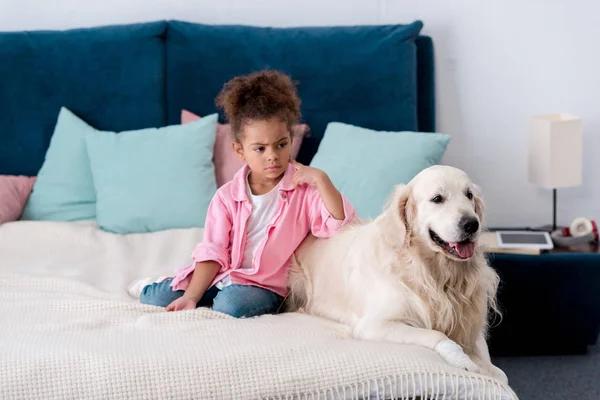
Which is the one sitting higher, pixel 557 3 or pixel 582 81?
pixel 557 3

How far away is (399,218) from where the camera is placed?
2213mm

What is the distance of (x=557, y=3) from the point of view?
375cm

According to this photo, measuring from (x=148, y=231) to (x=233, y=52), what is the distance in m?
0.83

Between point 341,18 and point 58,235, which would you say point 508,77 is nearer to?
point 341,18

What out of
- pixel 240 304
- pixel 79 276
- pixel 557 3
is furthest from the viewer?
pixel 557 3

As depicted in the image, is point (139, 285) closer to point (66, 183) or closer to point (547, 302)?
point (66, 183)

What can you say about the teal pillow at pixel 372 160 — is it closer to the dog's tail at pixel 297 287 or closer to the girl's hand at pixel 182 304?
the dog's tail at pixel 297 287

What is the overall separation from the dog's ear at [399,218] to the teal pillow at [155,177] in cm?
121

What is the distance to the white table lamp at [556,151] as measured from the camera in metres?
3.42

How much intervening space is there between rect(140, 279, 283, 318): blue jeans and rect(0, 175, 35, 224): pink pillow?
1044 millimetres

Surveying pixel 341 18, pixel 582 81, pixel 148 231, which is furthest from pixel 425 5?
pixel 148 231

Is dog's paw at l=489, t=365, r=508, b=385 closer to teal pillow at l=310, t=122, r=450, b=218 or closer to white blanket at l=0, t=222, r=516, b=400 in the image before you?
white blanket at l=0, t=222, r=516, b=400

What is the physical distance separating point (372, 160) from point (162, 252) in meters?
0.84

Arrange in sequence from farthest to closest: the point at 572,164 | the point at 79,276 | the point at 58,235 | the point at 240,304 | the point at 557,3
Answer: the point at 557,3, the point at 572,164, the point at 58,235, the point at 79,276, the point at 240,304
